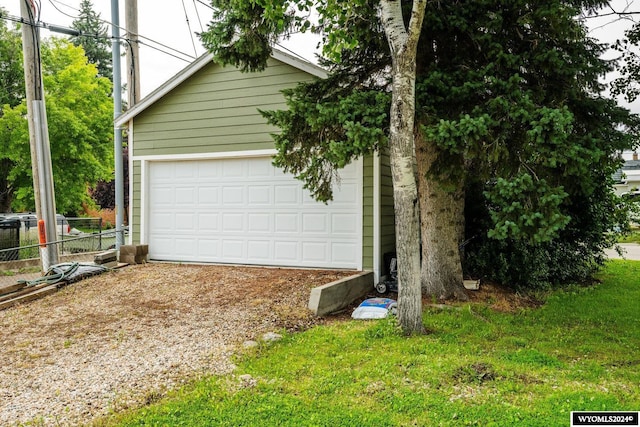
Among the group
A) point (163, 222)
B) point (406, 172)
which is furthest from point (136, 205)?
point (406, 172)

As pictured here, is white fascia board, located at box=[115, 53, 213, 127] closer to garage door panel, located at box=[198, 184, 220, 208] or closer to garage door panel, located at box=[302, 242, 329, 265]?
garage door panel, located at box=[198, 184, 220, 208]

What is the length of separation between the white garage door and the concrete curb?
1.96ft

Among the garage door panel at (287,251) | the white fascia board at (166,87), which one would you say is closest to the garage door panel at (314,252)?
the garage door panel at (287,251)

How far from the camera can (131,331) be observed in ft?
Result: 17.1

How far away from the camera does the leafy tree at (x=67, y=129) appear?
620 inches

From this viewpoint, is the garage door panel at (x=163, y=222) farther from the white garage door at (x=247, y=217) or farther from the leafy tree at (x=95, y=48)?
the leafy tree at (x=95, y=48)

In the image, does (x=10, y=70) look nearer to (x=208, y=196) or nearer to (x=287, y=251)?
(x=208, y=196)

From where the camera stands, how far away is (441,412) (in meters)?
3.01

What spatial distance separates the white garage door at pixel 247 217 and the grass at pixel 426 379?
258 centimetres

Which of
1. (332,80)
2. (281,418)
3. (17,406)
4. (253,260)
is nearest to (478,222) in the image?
(332,80)

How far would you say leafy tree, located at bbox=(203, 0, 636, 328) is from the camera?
176 inches

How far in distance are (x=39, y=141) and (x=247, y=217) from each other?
3987mm

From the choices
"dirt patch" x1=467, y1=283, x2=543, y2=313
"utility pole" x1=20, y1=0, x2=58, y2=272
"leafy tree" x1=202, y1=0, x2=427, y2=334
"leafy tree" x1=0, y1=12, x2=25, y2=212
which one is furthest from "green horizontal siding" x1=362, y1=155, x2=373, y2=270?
"leafy tree" x1=0, y1=12, x2=25, y2=212

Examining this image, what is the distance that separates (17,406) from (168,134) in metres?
6.31
